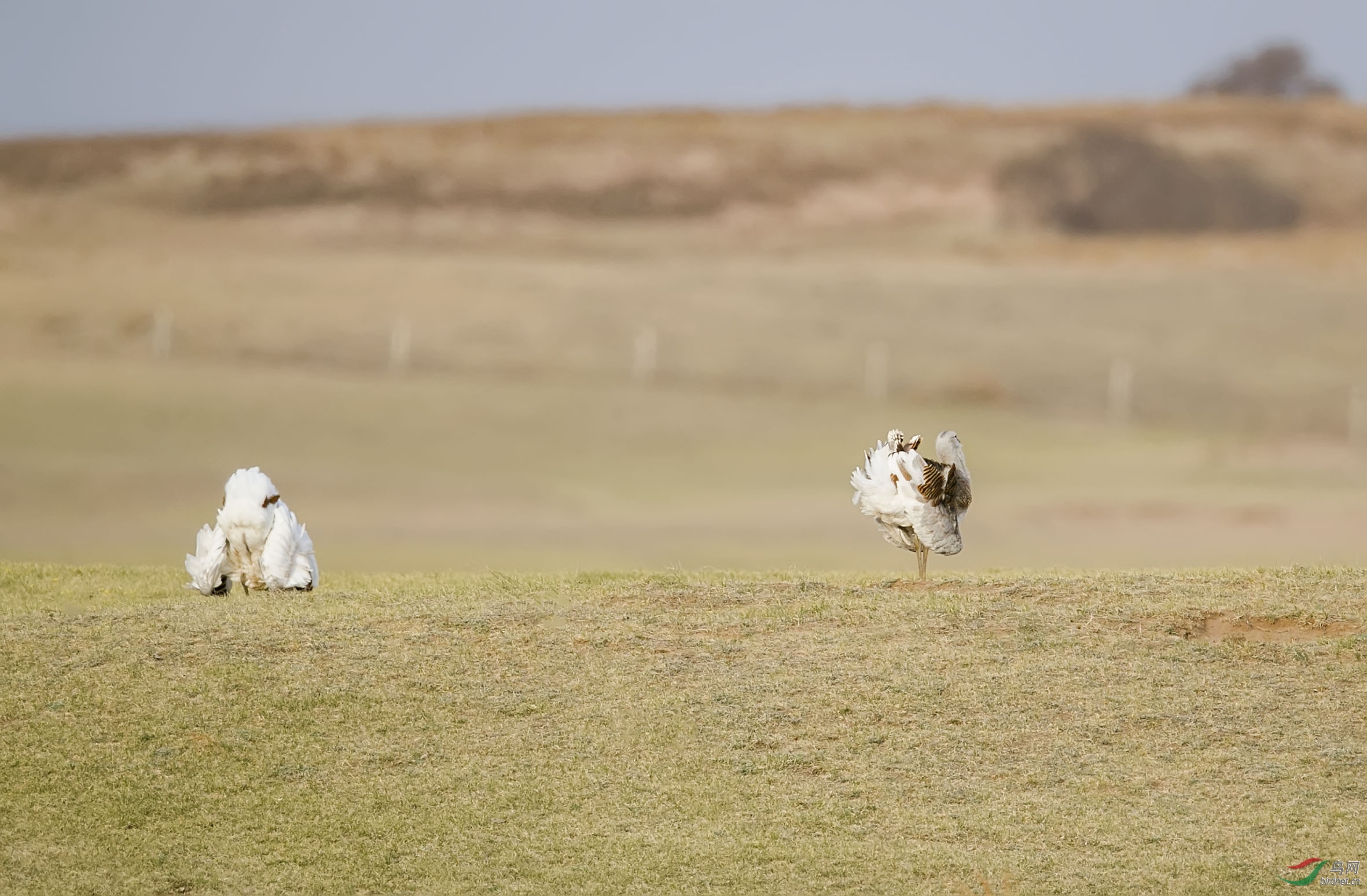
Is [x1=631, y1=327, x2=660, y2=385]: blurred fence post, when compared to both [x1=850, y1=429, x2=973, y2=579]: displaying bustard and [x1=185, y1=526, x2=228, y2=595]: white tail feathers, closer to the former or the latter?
[x1=185, y1=526, x2=228, y2=595]: white tail feathers

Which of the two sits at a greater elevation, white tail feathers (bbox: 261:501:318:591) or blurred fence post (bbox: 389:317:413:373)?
blurred fence post (bbox: 389:317:413:373)

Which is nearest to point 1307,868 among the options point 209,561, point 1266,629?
point 1266,629

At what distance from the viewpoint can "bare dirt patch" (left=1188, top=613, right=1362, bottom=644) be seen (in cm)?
1131

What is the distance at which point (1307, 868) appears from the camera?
834 centimetres

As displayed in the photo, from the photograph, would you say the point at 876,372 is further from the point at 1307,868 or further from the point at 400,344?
the point at 1307,868

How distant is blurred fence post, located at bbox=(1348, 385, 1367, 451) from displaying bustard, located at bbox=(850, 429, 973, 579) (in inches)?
1395

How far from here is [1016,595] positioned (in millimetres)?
12336

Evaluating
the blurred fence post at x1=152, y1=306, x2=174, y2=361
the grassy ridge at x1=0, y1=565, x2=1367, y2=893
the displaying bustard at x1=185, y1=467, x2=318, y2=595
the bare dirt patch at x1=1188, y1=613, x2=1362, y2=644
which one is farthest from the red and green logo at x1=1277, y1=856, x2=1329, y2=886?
the blurred fence post at x1=152, y1=306, x2=174, y2=361

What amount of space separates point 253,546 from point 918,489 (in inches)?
203

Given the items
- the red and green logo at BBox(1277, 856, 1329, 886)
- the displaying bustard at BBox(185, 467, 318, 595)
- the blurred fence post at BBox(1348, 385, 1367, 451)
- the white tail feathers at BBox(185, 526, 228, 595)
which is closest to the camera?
the red and green logo at BBox(1277, 856, 1329, 886)

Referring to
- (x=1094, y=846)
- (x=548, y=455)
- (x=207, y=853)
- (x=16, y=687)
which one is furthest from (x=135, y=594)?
(x=548, y=455)

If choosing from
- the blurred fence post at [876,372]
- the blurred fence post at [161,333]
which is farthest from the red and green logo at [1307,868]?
the blurred fence post at [161,333]

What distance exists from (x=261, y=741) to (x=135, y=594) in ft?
15.2

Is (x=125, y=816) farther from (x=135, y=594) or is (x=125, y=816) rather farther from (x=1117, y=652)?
(x=1117, y=652)
